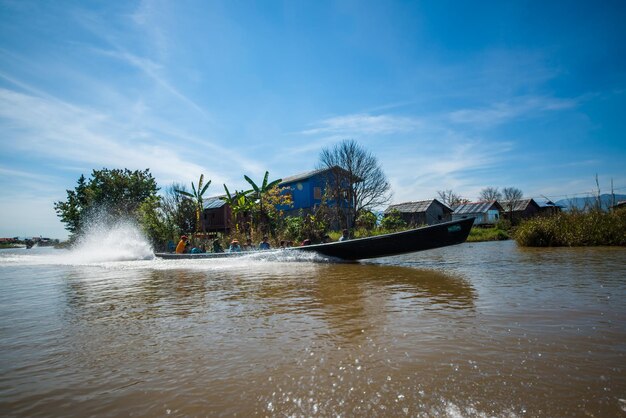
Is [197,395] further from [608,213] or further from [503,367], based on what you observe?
[608,213]

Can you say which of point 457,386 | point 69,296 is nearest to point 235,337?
point 457,386

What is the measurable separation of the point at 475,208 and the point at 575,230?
107ft

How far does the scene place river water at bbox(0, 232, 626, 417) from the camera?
6.53 ft

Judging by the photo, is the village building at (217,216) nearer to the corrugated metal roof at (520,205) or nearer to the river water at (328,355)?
the river water at (328,355)

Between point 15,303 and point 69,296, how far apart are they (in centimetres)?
78

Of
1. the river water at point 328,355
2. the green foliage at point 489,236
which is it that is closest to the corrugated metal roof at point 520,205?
the green foliage at point 489,236

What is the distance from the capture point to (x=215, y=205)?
3822 cm

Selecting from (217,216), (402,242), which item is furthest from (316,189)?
(402,242)

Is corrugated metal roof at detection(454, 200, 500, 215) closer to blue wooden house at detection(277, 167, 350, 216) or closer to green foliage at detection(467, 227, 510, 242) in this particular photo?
green foliage at detection(467, 227, 510, 242)

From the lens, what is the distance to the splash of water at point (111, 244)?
1944cm

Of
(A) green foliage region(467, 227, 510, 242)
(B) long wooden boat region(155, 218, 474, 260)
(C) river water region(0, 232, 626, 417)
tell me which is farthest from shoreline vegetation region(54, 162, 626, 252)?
(C) river water region(0, 232, 626, 417)

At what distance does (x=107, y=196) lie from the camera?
36.0 metres

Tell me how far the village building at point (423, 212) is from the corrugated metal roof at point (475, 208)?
303cm

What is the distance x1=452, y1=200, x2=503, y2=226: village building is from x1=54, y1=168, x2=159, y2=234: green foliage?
3947 cm
